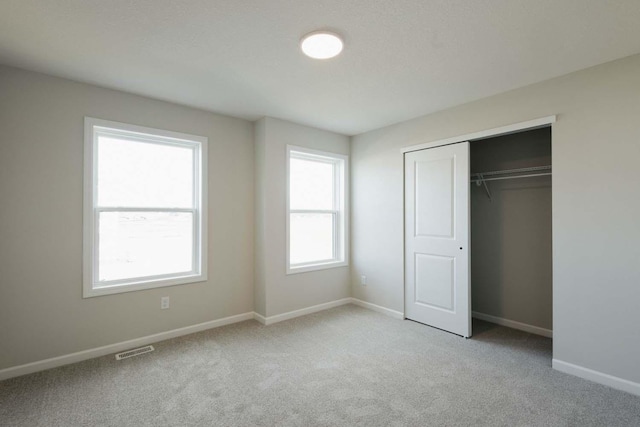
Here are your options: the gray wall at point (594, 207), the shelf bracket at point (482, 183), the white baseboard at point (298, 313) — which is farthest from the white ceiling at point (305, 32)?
the white baseboard at point (298, 313)

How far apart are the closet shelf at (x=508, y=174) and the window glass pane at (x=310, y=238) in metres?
1.99

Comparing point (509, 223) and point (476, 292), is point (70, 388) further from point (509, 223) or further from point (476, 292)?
point (509, 223)

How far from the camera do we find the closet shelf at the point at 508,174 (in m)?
3.36

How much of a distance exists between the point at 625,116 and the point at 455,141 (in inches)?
53.4

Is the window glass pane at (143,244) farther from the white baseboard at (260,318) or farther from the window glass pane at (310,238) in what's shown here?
the window glass pane at (310,238)

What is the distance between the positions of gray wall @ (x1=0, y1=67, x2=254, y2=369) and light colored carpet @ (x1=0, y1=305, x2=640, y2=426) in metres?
0.28

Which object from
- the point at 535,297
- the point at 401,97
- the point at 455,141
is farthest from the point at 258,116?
the point at 535,297

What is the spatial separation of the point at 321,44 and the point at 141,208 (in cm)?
238

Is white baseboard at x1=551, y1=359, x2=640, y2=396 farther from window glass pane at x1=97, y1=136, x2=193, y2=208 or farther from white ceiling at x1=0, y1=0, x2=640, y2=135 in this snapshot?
window glass pane at x1=97, y1=136, x2=193, y2=208

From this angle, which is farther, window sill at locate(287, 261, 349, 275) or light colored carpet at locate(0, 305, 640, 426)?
window sill at locate(287, 261, 349, 275)

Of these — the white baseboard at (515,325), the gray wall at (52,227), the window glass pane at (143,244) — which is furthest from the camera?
the white baseboard at (515,325)

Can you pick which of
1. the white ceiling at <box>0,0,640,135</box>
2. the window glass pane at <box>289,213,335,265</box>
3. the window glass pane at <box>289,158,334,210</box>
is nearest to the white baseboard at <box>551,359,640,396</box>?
the white ceiling at <box>0,0,640,135</box>

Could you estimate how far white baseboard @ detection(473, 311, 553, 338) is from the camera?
11.2ft

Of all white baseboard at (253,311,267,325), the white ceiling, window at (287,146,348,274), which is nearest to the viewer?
the white ceiling
